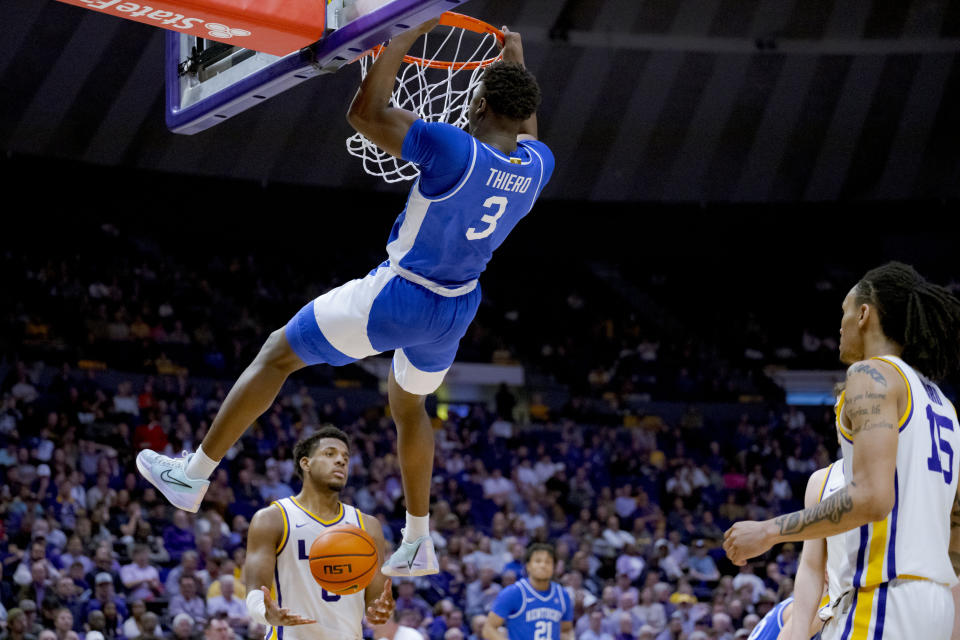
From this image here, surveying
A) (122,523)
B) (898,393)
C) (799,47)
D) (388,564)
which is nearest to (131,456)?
(122,523)

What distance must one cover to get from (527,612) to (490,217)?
16.4ft

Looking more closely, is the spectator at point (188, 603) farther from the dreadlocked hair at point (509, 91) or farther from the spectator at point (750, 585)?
the dreadlocked hair at point (509, 91)

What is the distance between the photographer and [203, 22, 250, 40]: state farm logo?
13.2 ft

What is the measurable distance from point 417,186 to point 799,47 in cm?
1530

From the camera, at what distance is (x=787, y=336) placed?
2189cm

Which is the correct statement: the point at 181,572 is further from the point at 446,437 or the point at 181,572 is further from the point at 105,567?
the point at 446,437

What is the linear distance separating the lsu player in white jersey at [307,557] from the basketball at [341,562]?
27 centimetres

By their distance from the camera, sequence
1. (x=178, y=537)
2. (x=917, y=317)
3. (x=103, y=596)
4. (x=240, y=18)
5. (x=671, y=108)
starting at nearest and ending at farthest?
1. (x=917, y=317)
2. (x=240, y=18)
3. (x=103, y=596)
4. (x=178, y=537)
5. (x=671, y=108)

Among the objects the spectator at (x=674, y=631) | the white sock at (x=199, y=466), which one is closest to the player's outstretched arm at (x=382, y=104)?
the white sock at (x=199, y=466)

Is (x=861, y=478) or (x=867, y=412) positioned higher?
(x=867, y=412)

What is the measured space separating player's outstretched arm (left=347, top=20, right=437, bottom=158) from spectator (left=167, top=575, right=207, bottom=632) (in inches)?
273

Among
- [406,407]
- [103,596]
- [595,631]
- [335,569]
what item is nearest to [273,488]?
[103,596]

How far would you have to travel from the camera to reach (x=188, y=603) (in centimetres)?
985

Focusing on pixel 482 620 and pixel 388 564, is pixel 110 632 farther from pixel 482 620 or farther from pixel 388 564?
pixel 388 564
